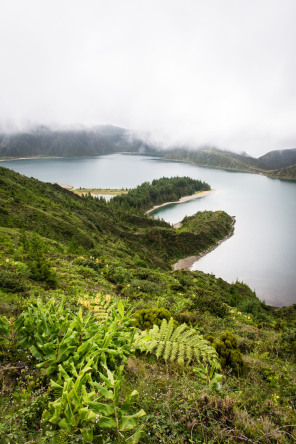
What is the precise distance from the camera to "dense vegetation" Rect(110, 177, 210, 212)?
313 feet

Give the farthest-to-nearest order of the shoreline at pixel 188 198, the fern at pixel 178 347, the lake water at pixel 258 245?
Answer: the shoreline at pixel 188 198 → the lake water at pixel 258 245 → the fern at pixel 178 347

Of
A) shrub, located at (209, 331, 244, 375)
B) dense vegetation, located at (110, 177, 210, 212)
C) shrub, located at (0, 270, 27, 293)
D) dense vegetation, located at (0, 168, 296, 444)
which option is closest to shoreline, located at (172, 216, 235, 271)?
dense vegetation, located at (110, 177, 210, 212)

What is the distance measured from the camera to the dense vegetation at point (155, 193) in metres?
95.6

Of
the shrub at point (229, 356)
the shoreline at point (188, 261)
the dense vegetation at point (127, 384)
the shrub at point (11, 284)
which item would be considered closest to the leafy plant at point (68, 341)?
the dense vegetation at point (127, 384)

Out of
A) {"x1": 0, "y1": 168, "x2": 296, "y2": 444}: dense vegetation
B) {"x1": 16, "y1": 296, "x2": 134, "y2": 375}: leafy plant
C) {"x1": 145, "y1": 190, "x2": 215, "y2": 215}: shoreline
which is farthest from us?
{"x1": 145, "y1": 190, "x2": 215, "y2": 215}: shoreline

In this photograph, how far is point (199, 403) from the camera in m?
2.47

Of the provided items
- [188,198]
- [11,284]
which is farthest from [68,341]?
[188,198]

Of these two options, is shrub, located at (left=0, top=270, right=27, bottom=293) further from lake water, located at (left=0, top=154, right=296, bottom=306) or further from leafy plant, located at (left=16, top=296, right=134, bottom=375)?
lake water, located at (left=0, top=154, right=296, bottom=306)

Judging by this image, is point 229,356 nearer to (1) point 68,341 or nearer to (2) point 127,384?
(2) point 127,384

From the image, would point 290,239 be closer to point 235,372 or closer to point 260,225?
point 260,225

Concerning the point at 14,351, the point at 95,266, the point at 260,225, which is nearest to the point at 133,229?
the point at 95,266

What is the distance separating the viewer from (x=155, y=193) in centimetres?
11338

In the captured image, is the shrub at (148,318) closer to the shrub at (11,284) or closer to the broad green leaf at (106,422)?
the broad green leaf at (106,422)

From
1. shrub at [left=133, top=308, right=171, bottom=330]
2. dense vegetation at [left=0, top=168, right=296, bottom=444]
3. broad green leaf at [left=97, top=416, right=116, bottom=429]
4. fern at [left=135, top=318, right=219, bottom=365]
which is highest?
broad green leaf at [left=97, top=416, right=116, bottom=429]
